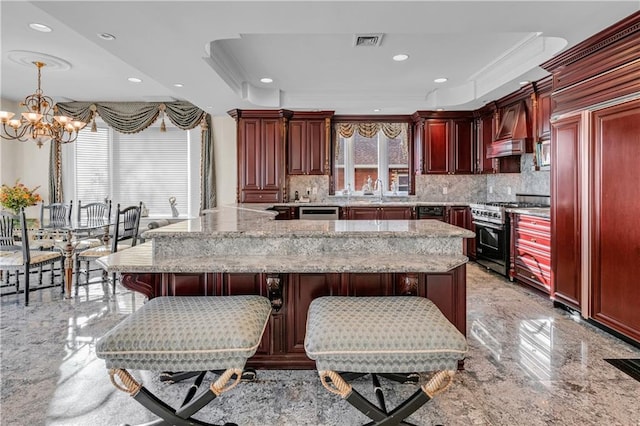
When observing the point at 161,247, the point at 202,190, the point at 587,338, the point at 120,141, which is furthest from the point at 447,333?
the point at 120,141

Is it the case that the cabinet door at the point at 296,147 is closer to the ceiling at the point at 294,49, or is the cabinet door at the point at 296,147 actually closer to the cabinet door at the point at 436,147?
the ceiling at the point at 294,49

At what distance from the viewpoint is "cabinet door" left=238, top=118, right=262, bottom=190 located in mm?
6148

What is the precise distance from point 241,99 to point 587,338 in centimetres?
464

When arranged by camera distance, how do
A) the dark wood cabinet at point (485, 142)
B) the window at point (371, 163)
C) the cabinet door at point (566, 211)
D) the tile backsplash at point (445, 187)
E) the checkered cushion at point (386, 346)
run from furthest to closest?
→ the window at point (371, 163)
the tile backsplash at point (445, 187)
the dark wood cabinet at point (485, 142)
the cabinet door at point (566, 211)
the checkered cushion at point (386, 346)

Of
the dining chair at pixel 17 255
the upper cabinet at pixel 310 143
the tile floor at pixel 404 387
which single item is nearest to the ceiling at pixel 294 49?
the upper cabinet at pixel 310 143

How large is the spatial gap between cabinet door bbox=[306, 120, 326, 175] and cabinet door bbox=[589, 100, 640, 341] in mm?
3953

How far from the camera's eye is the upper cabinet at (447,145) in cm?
629

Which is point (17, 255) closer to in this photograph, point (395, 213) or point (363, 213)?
point (363, 213)

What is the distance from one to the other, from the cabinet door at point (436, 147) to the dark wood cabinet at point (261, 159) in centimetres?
231

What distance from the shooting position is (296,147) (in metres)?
6.39

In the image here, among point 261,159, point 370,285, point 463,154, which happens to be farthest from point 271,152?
point 370,285

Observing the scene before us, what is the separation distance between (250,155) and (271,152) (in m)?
0.34

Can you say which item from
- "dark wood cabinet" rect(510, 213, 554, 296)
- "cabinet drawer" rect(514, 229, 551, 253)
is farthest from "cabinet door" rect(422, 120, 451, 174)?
"cabinet drawer" rect(514, 229, 551, 253)

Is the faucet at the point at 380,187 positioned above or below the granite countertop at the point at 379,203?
above
